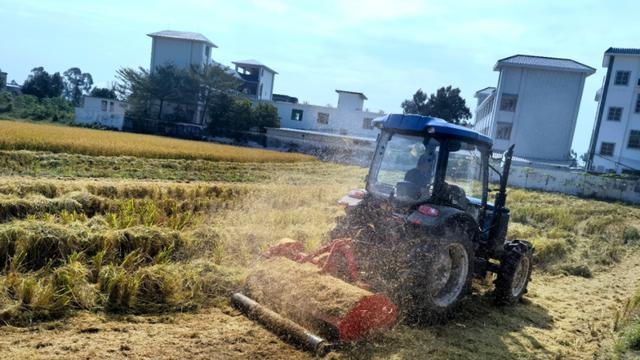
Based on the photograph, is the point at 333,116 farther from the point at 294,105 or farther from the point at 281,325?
the point at 281,325

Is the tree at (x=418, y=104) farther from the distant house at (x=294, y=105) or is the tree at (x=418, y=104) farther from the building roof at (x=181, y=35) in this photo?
the building roof at (x=181, y=35)

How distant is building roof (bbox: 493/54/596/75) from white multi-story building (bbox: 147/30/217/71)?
31.6 metres

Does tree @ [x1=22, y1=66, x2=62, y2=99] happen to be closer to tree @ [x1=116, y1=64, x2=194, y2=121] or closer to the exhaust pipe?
tree @ [x1=116, y1=64, x2=194, y2=121]

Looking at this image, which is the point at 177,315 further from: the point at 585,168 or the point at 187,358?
the point at 585,168

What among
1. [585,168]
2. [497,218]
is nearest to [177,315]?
[497,218]

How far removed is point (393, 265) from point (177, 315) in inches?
96.0

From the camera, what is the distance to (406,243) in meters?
5.27

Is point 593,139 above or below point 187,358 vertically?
above

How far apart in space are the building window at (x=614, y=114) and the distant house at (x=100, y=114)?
4393cm

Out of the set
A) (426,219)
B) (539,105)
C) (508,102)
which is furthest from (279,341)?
(539,105)

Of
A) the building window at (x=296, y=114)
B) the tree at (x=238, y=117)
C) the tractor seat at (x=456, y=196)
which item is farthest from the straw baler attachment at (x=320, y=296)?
the building window at (x=296, y=114)

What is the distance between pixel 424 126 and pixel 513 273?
8.77 feet

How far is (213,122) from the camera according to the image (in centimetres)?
4697

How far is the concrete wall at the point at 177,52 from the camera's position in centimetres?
5234
